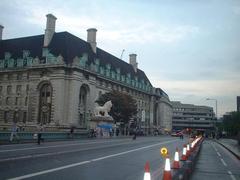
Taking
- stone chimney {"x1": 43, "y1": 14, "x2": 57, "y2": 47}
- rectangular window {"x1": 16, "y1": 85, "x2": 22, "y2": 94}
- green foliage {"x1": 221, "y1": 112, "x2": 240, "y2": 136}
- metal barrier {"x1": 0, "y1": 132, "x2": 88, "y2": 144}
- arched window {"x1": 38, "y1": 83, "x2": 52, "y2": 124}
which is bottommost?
metal barrier {"x1": 0, "y1": 132, "x2": 88, "y2": 144}

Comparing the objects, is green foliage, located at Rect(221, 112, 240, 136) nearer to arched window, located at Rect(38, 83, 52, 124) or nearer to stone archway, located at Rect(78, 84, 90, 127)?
stone archway, located at Rect(78, 84, 90, 127)

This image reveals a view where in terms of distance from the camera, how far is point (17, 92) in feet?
265

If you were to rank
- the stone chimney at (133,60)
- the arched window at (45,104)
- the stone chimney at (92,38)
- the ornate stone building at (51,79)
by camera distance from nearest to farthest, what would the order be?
the ornate stone building at (51,79) < the arched window at (45,104) < the stone chimney at (92,38) < the stone chimney at (133,60)

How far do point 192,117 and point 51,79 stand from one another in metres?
125

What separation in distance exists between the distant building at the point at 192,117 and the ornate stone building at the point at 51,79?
4002 inches

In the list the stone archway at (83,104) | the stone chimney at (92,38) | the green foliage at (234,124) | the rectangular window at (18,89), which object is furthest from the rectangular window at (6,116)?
the green foliage at (234,124)

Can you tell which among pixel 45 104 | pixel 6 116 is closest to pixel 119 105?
pixel 45 104

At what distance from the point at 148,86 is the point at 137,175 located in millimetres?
114035

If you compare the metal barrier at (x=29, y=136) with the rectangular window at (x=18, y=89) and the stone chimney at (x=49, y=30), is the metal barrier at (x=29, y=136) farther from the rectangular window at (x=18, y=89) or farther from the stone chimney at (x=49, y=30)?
the stone chimney at (x=49, y=30)

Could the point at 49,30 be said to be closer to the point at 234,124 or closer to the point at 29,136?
the point at 29,136

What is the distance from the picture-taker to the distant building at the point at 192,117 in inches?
7343

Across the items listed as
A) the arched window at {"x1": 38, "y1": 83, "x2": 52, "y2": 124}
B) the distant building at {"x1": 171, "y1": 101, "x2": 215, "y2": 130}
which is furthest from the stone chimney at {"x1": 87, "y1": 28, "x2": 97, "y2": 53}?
the distant building at {"x1": 171, "y1": 101, "x2": 215, "y2": 130}

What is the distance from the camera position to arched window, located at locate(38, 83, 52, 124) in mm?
75875

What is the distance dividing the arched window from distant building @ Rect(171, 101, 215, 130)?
11792 centimetres
